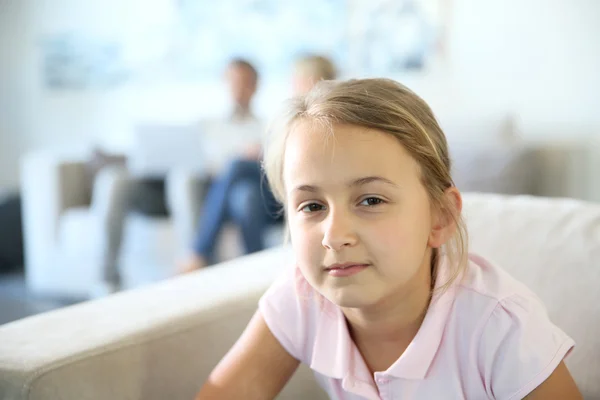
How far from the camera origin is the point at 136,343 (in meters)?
1.01

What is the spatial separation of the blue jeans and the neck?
2.07m

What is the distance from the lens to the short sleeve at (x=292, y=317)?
105cm

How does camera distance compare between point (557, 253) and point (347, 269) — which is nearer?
point (347, 269)

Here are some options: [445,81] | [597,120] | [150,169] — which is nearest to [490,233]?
[597,120]

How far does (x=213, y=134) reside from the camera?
3365 mm

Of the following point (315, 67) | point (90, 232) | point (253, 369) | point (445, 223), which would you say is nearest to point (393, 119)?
point (445, 223)

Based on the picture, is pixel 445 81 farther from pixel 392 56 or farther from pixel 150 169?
pixel 150 169

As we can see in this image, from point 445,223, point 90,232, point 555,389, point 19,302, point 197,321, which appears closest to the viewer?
point 555,389

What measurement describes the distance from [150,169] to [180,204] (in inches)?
10.3

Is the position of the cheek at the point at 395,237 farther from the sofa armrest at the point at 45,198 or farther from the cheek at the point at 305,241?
the sofa armrest at the point at 45,198

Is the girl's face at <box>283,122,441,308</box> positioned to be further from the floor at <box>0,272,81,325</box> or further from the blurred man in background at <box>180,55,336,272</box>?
the floor at <box>0,272,81,325</box>

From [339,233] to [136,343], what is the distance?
1.18 feet

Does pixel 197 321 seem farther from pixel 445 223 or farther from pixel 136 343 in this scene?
pixel 445 223

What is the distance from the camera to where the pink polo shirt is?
0.86m
